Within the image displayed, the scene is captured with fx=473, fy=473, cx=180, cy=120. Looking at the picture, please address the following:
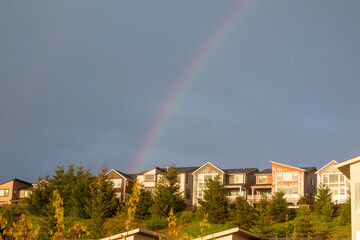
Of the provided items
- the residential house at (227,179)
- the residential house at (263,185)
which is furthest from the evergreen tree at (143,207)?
the residential house at (263,185)

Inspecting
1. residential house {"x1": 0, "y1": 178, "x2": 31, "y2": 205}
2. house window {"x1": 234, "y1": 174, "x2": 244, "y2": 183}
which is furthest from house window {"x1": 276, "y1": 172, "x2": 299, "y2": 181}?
residential house {"x1": 0, "y1": 178, "x2": 31, "y2": 205}

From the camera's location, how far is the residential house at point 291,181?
67750mm

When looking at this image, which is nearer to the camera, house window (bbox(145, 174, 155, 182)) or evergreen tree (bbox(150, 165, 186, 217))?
evergreen tree (bbox(150, 165, 186, 217))

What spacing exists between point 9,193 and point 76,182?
2708cm

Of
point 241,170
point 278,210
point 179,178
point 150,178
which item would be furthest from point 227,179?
point 278,210

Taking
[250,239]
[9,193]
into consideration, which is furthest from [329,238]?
[9,193]

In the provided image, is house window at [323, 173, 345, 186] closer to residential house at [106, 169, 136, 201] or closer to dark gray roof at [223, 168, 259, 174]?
dark gray roof at [223, 168, 259, 174]

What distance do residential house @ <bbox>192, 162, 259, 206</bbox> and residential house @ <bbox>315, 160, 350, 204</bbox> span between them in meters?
10.8

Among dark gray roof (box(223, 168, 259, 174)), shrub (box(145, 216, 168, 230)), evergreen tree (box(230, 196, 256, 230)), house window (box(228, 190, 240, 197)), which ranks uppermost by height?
dark gray roof (box(223, 168, 259, 174))

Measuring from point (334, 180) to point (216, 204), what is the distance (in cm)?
2005

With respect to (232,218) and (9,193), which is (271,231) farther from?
(9,193)

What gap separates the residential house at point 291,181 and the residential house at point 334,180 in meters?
2.29

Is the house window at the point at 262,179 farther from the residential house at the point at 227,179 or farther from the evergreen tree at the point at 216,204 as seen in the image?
the evergreen tree at the point at 216,204

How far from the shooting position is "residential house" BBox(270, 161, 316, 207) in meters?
67.8
